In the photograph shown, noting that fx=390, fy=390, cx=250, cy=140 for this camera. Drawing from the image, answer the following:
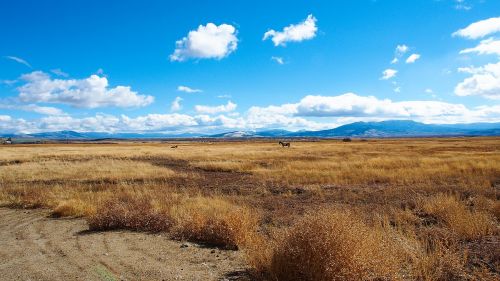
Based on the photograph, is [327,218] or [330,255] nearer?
[330,255]

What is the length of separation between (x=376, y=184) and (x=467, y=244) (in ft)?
44.1

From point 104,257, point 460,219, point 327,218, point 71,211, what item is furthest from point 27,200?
point 460,219

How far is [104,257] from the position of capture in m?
8.71

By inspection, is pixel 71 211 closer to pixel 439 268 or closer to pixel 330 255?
pixel 330 255

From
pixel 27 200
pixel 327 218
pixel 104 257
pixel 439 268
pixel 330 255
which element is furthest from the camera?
pixel 27 200

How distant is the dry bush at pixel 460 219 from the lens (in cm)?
998

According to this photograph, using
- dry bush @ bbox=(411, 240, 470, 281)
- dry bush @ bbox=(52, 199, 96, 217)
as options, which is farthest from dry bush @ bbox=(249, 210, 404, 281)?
dry bush @ bbox=(52, 199, 96, 217)

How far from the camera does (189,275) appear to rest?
7.63 metres

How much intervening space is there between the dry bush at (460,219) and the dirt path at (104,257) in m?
5.91

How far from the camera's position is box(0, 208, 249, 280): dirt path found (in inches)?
301

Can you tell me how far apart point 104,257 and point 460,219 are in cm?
940

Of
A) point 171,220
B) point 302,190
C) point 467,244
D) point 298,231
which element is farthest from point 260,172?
point 298,231

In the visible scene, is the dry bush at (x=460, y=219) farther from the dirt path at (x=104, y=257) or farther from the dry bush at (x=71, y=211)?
the dry bush at (x=71, y=211)

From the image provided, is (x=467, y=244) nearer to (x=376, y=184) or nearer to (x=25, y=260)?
(x=25, y=260)
